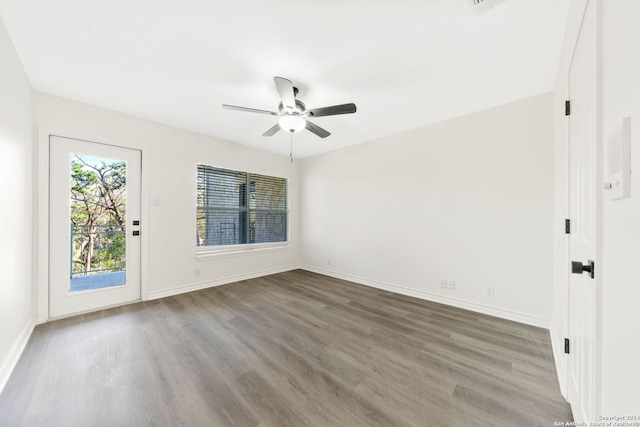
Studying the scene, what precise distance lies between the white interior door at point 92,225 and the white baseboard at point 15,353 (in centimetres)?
36

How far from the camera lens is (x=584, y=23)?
1098 mm

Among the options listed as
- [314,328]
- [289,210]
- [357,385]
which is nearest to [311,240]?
[289,210]

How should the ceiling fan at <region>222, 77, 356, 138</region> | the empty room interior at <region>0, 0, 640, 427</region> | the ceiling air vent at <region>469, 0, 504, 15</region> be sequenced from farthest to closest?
the ceiling fan at <region>222, 77, 356, 138</region> < the ceiling air vent at <region>469, 0, 504, 15</region> < the empty room interior at <region>0, 0, 640, 427</region>

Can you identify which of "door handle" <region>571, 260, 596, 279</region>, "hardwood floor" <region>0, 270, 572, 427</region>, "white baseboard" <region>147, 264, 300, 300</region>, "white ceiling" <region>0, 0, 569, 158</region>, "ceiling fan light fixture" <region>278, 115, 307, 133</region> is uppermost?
"white ceiling" <region>0, 0, 569, 158</region>

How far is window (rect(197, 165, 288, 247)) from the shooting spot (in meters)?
3.82

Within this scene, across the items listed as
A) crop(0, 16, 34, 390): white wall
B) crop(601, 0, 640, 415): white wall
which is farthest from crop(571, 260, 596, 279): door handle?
crop(0, 16, 34, 390): white wall

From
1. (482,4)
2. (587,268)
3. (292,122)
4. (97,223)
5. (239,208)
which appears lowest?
(587,268)

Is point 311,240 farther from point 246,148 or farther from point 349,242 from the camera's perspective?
point 246,148

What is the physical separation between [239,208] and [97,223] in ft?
6.33

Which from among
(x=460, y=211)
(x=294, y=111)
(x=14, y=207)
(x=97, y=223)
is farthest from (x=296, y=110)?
(x=97, y=223)

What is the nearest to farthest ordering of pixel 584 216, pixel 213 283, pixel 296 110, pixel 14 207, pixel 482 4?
pixel 584 216 → pixel 482 4 → pixel 14 207 → pixel 296 110 → pixel 213 283

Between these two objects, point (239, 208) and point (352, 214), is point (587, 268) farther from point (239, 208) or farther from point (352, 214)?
point (239, 208)

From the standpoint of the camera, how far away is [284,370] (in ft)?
5.65

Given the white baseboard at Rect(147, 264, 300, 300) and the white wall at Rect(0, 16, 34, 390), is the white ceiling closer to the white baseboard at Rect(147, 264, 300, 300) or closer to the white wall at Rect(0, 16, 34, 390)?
the white wall at Rect(0, 16, 34, 390)
